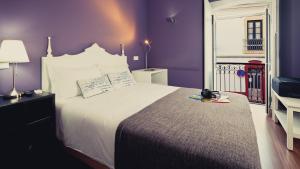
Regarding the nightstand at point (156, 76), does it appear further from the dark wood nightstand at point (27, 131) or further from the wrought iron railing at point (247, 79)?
the dark wood nightstand at point (27, 131)

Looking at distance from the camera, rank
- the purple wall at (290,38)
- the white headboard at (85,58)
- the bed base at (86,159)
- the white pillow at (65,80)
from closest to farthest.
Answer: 1. the bed base at (86,159)
2. the white pillow at (65,80)
3. the white headboard at (85,58)
4. the purple wall at (290,38)

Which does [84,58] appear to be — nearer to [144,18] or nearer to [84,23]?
[84,23]

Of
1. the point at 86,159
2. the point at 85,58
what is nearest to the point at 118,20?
the point at 85,58

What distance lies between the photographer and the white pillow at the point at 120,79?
2970 millimetres

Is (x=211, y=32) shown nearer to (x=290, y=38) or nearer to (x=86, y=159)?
(x=290, y=38)

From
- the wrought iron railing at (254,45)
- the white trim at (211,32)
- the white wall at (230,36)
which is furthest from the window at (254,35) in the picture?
the white trim at (211,32)

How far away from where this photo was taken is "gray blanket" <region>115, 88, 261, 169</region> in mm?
1124

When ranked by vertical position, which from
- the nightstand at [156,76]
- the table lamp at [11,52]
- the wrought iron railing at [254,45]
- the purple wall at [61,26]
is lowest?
the nightstand at [156,76]

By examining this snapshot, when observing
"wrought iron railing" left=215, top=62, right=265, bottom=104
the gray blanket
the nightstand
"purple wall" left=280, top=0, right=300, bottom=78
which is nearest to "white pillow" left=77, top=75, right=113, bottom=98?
the gray blanket

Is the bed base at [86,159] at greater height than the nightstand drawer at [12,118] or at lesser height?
lesser

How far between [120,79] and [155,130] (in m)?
1.79

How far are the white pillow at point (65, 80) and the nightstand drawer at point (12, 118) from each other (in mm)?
578

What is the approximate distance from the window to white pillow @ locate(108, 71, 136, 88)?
5.96 m

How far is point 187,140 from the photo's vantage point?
49.5 inches
